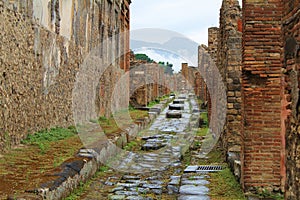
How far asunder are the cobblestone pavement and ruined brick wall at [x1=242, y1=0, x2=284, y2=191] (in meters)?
0.66

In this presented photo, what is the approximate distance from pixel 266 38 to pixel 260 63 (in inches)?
11.4

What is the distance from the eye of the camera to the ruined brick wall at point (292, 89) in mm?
3078

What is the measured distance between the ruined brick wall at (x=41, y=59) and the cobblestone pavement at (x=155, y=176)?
1.63m

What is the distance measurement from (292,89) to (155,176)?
403cm

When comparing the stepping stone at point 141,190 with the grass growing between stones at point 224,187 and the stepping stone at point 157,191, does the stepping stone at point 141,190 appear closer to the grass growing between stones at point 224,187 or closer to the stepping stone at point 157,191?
the stepping stone at point 157,191

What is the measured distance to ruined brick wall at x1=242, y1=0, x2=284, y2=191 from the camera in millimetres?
5047

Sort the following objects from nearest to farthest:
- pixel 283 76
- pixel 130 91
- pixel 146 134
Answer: pixel 283 76 → pixel 146 134 → pixel 130 91

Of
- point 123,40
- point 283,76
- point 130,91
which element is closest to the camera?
point 283,76

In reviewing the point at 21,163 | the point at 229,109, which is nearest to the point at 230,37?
the point at 229,109

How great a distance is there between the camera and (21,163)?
19.3 ft

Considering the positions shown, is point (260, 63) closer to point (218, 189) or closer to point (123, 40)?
point (218, 189)

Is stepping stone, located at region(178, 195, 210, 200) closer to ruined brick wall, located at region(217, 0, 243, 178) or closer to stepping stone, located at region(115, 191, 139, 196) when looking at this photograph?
stepping stone, located at region(115, 191, 139, 196)

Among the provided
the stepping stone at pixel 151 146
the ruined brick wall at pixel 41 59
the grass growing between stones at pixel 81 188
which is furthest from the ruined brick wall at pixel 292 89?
the stepping stone at pixel 151 146

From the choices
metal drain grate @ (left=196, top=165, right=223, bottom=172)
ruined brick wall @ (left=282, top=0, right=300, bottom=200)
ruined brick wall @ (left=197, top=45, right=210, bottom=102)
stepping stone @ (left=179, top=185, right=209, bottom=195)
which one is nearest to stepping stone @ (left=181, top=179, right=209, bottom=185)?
stepping stone @ (left=179, top=185, right=209, bottom=195)
